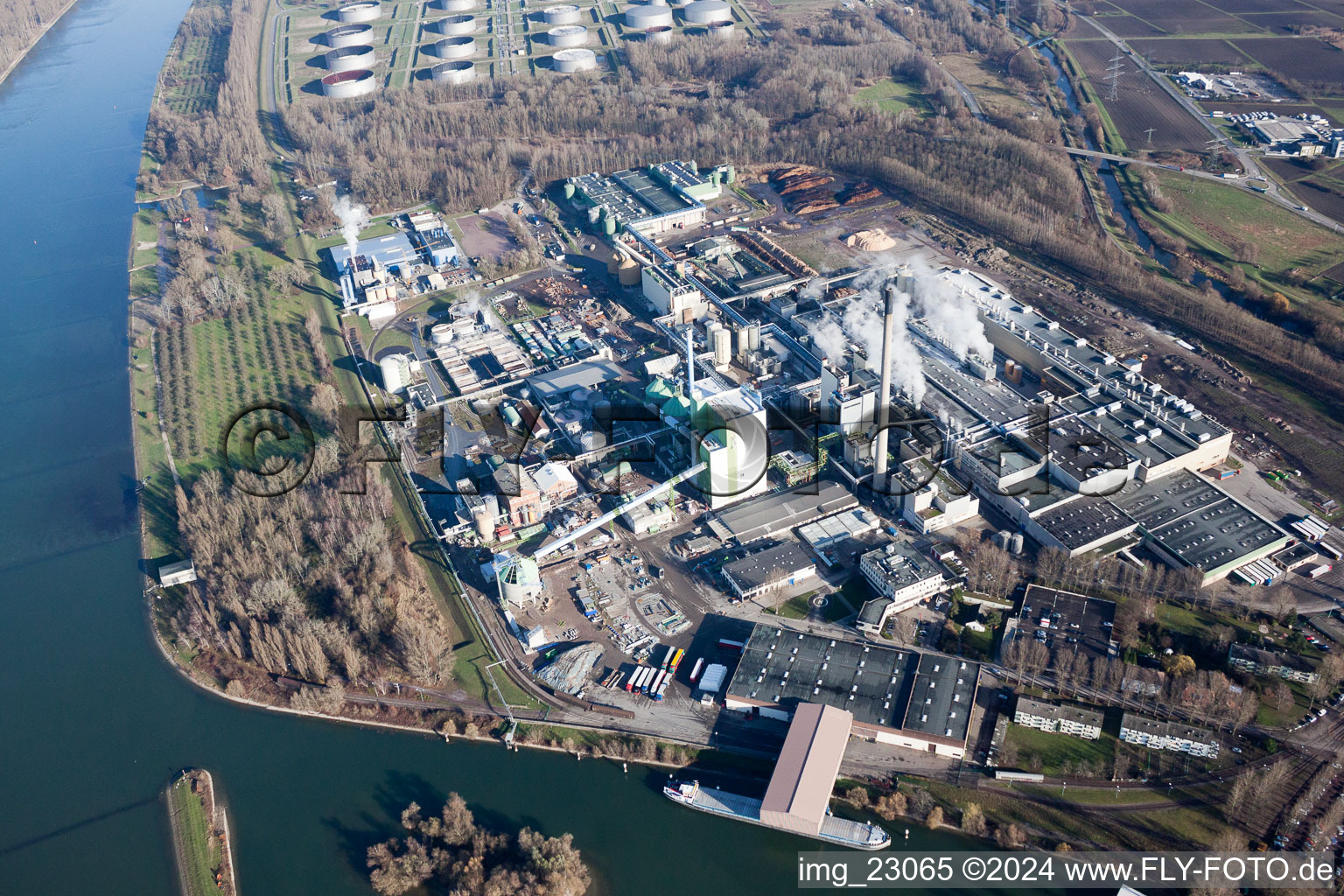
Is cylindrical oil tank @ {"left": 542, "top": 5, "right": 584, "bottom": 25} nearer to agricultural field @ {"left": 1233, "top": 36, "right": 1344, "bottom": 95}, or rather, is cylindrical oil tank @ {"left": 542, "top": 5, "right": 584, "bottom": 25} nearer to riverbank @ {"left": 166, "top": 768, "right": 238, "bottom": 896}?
agricultural field @ {"left": 1233, "top": 36, "right": 1344, "bottom": 95}

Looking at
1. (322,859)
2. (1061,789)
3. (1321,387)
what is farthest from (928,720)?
(1321,387)

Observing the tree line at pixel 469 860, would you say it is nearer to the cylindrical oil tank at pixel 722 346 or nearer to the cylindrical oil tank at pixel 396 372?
the cylindrical oil tank at pixel 396 372

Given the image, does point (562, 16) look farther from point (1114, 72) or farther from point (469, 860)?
point (469, 860)

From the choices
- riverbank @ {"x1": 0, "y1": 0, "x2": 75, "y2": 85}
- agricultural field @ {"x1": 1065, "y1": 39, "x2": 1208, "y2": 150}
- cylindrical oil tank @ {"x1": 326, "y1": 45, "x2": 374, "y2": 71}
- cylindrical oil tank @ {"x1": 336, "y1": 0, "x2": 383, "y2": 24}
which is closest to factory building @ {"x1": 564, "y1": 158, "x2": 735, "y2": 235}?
agricultural field @ {"x1": 1065, "y1": 39, "x2": 1208, "y2": 150}

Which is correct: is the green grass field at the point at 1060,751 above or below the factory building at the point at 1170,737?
below

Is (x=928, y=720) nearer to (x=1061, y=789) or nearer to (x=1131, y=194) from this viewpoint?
(x=1061, y=789)

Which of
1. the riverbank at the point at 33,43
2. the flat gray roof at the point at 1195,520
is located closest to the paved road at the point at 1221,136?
the flat gray roof at the point at 1195,520

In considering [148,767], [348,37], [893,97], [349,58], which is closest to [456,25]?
[348,37]
